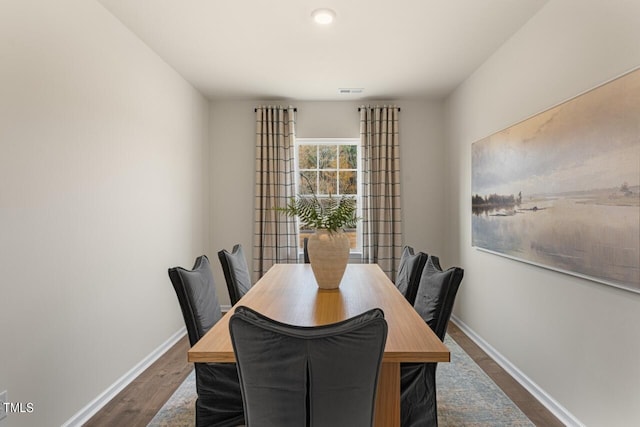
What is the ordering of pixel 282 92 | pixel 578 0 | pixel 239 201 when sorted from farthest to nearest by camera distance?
pixel 239 201, pixel 282 92, pixel 578 0

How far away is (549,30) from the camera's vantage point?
2.41 m

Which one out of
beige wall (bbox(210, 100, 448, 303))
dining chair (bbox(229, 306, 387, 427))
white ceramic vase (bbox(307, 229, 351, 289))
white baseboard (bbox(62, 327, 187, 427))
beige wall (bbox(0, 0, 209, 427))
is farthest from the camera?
beige wall (bbox(210, 100, 448, 303))

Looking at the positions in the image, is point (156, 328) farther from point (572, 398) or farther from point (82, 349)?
point (572, 398)

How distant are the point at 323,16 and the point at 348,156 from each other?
2315 mm

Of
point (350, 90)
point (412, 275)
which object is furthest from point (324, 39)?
point (412, 275)

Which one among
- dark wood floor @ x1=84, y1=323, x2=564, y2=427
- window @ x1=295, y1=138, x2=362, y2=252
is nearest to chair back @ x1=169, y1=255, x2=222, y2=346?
dark wood floor @ x1=84, y1=323, x2=564, y2=427

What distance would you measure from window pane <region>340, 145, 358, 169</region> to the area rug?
2.63 metres

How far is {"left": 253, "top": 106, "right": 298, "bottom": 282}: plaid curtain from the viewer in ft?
14.8

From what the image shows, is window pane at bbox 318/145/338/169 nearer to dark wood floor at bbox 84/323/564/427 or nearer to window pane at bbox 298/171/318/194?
window pane at bbox 298/171/318/194

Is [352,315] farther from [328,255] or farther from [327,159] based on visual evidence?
[327,159]

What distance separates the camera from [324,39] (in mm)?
2920

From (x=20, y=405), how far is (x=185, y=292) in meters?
0.99

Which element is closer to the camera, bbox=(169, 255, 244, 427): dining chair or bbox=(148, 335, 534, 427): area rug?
bbox=(169, 255, 244, 427): dining chair

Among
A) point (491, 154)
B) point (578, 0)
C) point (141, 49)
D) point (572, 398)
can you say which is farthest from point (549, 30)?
point (141, 49)
